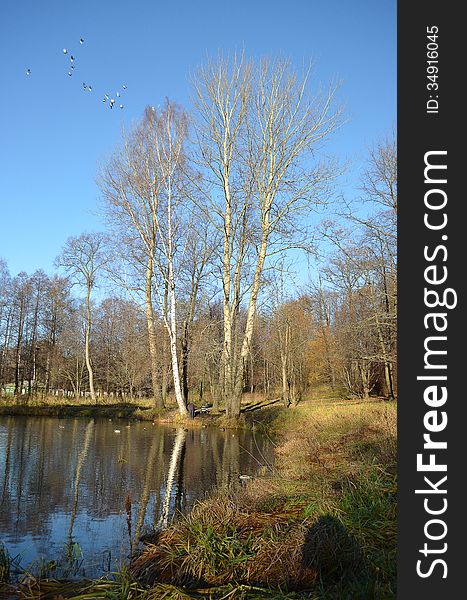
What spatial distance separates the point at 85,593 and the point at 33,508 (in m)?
4.01

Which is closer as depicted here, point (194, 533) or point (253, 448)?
point (194, 533)

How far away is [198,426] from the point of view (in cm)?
2067

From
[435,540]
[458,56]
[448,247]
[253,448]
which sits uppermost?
[458,56]

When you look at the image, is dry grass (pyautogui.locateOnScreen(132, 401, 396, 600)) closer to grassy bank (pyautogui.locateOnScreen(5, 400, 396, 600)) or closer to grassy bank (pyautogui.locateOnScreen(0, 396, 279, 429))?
grassy bank (pyautogui.locateOnScreen(5, 400, 396, 600))

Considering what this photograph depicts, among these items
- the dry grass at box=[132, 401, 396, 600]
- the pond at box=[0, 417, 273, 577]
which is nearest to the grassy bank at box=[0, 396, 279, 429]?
the pond at box=[0, 417, 273, 577]

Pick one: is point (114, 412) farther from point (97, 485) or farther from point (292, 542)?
point (292, 542)

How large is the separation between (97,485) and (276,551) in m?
5.67

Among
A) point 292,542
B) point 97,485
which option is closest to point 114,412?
point 97,485

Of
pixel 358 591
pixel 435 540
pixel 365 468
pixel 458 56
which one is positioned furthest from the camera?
pixel 365 468

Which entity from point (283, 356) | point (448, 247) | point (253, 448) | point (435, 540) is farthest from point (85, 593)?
point (283, 356)

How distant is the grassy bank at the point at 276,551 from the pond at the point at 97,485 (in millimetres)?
628

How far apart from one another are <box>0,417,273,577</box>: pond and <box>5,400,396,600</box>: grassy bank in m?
0.63

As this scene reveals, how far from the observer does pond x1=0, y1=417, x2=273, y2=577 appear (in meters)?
5.73

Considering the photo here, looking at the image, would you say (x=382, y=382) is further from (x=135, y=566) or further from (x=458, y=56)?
(x=458, y=56)
